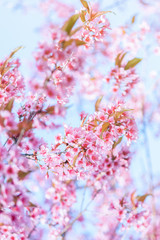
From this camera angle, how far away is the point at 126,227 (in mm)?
2873

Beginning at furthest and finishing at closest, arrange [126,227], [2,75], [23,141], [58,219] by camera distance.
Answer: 1. [58,219]
2. [126,227]
3. [2,75]
4. [23,141]

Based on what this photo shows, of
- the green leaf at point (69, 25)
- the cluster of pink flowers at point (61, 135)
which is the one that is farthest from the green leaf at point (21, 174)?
the green leaf at point (69, 25)

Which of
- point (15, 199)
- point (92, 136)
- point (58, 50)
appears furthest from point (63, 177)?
point (58, 50)

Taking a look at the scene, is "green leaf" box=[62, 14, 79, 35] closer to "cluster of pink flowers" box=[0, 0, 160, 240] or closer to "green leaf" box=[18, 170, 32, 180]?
"cluster of pink flowers" box=[0, 0, 160, 240]

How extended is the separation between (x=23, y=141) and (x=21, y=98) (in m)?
0.55

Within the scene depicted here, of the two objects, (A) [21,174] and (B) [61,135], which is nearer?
(A) [21,174]

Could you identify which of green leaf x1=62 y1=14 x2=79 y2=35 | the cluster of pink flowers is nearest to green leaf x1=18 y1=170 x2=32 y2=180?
the cluster of pink flowers

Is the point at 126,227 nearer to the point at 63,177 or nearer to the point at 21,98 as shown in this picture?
the point at 63,177

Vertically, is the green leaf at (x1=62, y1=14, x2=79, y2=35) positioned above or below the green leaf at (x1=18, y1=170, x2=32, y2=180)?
above

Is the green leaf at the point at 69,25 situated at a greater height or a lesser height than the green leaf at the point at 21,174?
greater

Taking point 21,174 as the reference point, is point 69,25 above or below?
above

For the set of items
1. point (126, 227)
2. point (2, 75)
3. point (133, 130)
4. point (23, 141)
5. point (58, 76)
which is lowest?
point (126, 227)

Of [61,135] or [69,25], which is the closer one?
[69,25]

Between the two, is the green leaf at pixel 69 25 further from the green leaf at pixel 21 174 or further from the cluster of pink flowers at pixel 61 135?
the green leaf at pixel 21 174
